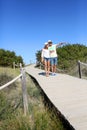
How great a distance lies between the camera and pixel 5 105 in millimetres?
9094

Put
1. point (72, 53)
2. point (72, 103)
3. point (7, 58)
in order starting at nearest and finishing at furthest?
point (72, 103)
point (72, 53)
point (7, 58)

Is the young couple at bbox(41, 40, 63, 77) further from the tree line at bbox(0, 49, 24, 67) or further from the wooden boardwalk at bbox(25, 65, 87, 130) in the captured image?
the tree line at bbox(0, 49, 24, 67)

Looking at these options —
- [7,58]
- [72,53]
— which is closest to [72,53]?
[72,53]

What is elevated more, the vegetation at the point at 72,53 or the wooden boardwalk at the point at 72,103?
the vegetation at the point at 72,53

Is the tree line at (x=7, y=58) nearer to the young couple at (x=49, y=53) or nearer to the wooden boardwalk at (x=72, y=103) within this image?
the young couple at (x=49, y=53)

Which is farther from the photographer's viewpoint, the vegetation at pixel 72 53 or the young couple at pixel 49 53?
the vegetation at pixel 72 53

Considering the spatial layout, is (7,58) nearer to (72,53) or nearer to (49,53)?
(72,53)

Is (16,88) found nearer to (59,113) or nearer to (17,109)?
(17,109)

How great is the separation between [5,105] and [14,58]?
3383cm

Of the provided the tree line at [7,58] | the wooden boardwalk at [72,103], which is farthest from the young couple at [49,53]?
the tree line at [7,58]

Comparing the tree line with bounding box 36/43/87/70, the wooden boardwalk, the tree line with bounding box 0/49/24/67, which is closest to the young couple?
the wooden boardwalk

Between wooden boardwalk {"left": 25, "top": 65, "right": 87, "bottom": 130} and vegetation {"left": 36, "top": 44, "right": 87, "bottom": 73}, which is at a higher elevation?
vegetation {"left": 36, "top": 44, "right": 87, "bottom": 73}

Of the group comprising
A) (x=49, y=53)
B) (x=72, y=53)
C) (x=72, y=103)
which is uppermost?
(x=72, y=53)

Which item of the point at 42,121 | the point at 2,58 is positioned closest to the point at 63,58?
the point at 2,58
